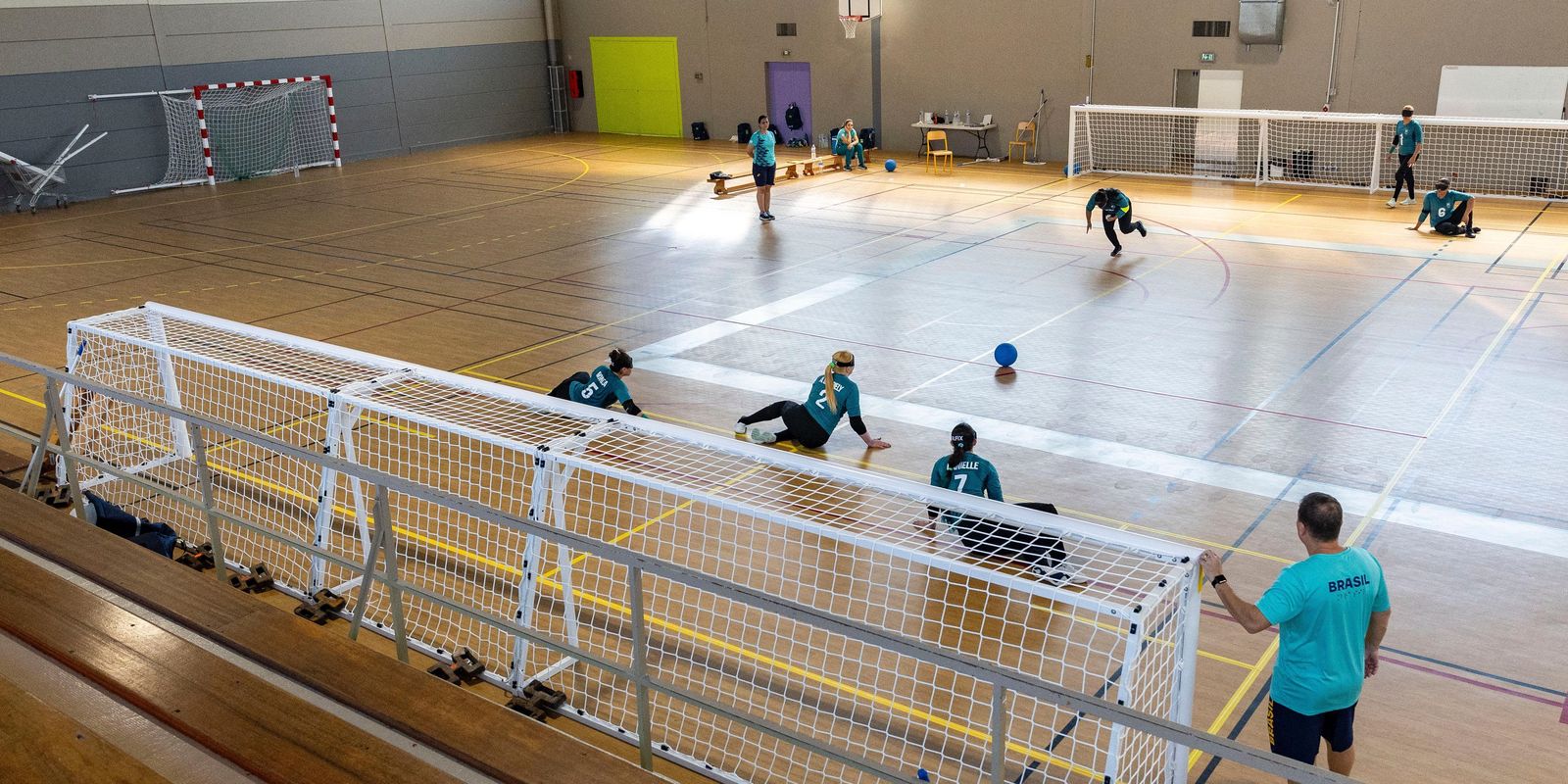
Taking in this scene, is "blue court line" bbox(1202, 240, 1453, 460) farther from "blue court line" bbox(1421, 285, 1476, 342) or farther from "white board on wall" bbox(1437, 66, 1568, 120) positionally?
"white board on wall" bbox(1437, 66, 1568, 120)

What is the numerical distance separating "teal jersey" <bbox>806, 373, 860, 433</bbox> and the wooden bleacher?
20.8 feet

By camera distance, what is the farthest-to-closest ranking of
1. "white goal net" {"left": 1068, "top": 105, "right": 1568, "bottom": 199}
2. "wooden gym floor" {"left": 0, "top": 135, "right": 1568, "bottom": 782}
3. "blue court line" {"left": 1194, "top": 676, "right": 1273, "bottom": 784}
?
"white goal net" {"left": 1068, "top": 105, "right": 1568, "bottom": 199} → "wooden gym floor" {"left": 0, "top": 135, "right": 1568, "bottom": 782} → "blue court line" {"left": 1194, "top": 676, "right": 1273, "bottom": 784}

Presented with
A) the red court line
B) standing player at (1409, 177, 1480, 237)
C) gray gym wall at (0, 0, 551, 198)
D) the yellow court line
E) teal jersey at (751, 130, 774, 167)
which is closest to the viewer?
the yellow court line

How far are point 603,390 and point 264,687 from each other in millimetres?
6463

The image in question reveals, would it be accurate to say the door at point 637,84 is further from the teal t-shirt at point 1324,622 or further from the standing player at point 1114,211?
the teal t-shirt at point 1324,622

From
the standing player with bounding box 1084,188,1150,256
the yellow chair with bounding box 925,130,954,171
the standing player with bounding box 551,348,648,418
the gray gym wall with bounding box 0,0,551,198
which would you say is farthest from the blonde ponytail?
the gray gym wall with bounding box 0,0,551,198

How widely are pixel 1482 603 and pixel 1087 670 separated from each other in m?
3.23

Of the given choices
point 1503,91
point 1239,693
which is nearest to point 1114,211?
point 1503,91

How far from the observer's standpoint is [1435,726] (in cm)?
729

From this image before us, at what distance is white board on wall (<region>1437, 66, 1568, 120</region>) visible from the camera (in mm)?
23812

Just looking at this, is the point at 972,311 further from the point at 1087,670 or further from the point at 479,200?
the point at 479,200

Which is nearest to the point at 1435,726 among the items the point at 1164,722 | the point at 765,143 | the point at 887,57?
the point at 1164,722

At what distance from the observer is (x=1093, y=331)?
1594 centimetres

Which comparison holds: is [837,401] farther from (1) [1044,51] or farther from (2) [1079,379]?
(1) [1044,51]
